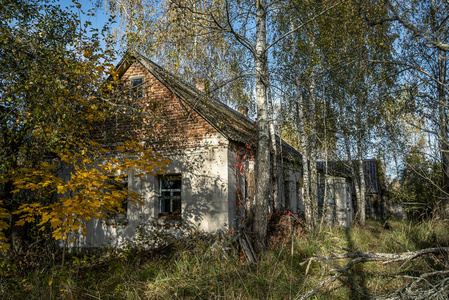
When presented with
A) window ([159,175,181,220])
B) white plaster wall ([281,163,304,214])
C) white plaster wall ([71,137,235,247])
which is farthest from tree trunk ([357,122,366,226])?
window ([159,175,181,220])

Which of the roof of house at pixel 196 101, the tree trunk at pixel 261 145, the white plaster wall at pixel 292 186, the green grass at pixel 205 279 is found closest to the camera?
the green grass at pixel 205 279

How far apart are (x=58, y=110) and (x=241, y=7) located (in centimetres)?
510

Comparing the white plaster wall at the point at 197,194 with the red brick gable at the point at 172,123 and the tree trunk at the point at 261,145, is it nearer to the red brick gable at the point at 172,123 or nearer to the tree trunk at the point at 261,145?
the red brick gable at the point at 172,123

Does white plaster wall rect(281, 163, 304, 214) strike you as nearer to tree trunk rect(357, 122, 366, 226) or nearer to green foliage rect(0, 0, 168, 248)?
tree trunk rect(357, 122, 366, 226)

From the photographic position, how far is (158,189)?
10.1 m

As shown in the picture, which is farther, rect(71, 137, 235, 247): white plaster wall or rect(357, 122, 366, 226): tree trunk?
rect(357, 122, 366, 226): tree trunk

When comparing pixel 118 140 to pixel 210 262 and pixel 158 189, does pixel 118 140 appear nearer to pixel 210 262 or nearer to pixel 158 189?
pixel 158 189

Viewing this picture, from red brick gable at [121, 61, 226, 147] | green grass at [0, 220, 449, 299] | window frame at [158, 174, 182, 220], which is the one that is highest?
red brick gable at [121, 61, 226, 147]

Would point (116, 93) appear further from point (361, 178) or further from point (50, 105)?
point (361, 178)

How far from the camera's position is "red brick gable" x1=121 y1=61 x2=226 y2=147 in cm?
962

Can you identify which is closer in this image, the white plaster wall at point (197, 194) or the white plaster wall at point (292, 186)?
the white plaster wall at point (197, 194)

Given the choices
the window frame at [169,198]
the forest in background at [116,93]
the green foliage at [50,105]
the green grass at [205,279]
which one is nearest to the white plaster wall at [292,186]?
the forest in background at [116,93]

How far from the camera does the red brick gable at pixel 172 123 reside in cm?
962

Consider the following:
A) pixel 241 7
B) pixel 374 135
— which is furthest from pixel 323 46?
pixel 374 135
